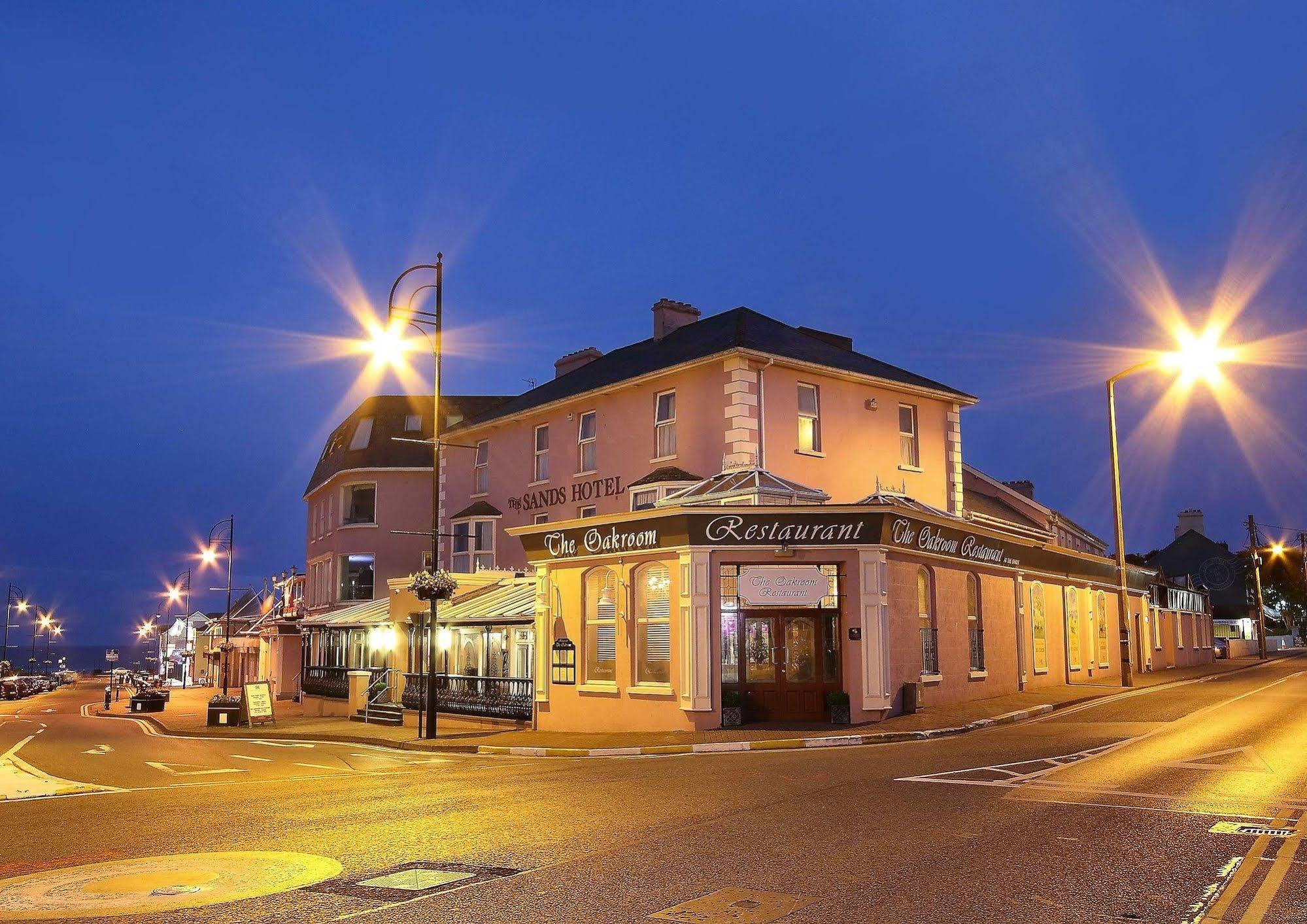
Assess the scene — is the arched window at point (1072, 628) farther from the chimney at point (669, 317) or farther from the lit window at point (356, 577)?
the lit window at point (356, 577)

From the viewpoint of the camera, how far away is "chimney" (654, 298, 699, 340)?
3438 centimetres

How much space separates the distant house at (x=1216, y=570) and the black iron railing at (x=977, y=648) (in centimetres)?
6845

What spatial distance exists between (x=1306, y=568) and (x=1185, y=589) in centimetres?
3937

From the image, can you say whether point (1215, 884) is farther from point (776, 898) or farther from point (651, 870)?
point (651, 870)

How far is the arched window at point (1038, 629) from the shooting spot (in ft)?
105

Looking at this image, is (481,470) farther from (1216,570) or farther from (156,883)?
(1216,570)

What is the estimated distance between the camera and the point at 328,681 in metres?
40.6

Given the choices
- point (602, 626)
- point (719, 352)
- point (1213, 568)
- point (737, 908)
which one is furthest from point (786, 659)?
point (1213, 568)

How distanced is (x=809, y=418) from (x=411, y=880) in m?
21.9

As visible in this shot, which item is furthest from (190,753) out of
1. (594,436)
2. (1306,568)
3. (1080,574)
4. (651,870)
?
(1306,568)

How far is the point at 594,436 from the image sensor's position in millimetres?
32219

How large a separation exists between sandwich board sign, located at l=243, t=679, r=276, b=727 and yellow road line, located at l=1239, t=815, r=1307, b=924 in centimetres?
2874

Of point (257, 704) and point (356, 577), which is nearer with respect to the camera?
point (257, 704)

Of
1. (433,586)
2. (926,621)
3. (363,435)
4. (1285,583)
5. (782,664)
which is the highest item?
(363,435)
